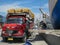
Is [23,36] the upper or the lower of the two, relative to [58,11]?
Answer: lower

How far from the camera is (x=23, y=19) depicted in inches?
692

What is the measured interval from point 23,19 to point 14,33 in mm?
1714

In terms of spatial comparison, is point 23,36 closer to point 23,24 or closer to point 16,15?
point 23,24

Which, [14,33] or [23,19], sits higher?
[23,19]

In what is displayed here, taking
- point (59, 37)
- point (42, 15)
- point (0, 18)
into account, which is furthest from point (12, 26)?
point (0, 18)

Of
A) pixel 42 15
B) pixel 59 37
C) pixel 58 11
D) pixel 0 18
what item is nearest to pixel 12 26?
pixel 58 11

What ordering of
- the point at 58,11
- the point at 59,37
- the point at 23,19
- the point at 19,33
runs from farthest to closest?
the point at 23,19, the point at 19,33, the point at 58,11, the point at 59,37

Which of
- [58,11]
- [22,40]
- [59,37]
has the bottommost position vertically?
[22,40]

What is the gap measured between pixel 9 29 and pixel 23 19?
5.62ft

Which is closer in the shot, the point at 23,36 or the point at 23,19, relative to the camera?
the point at 23,36

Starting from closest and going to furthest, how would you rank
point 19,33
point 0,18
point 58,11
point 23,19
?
1. point 58,11
2. point 19,33
3. point 23,19
4. point 0,18

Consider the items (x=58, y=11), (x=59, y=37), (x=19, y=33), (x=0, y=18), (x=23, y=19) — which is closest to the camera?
(x=59, y=37)

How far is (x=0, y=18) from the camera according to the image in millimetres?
79125

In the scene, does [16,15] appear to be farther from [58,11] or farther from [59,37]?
[59,37]
